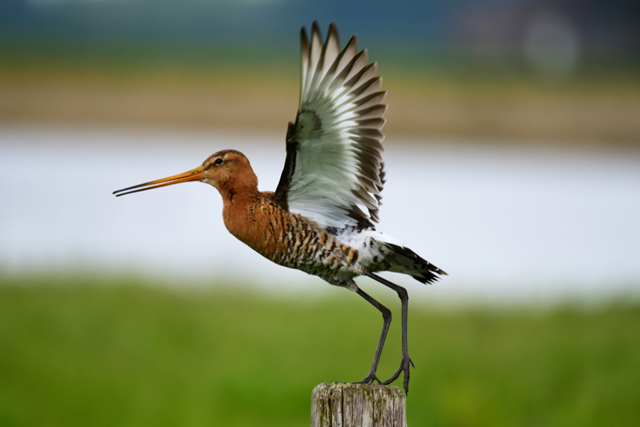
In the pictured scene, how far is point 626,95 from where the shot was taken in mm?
Answer: 23922

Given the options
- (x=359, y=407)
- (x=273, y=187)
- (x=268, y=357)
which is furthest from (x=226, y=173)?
(x=273, y=187)

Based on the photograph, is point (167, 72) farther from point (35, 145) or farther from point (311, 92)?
point (311, 92)

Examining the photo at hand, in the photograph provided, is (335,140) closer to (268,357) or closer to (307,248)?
(307,248)

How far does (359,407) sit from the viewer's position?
3826 millimetres

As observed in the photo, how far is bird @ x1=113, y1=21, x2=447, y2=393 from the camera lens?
14.1 ft

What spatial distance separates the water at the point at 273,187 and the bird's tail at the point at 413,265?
4052mm

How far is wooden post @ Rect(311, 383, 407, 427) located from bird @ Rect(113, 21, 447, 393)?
1.76 ft

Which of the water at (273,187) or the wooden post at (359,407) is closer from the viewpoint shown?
the wooden post at (359,407)

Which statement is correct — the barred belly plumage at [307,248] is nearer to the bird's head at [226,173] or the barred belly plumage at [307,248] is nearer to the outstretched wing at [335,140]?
the outstretched wing at [335,140]

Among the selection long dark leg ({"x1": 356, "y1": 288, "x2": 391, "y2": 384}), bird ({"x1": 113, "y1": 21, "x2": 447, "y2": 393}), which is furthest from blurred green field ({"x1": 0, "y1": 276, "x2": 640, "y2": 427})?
bird ({"x1": 113, "y1": 21, "x2": 447, "y2": 393})

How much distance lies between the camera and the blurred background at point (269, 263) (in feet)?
21.5

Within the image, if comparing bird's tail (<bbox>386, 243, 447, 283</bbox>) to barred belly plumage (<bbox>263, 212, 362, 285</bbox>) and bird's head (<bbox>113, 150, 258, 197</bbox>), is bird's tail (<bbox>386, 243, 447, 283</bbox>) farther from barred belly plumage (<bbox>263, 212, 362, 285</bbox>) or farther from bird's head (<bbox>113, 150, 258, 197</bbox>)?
bird's head (<bbox>113, 150, 258, 197</bbox>)

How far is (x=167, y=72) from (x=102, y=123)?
3886mm

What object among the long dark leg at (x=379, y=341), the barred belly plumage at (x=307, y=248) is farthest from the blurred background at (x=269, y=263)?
the barred belly plumage at (x=307, y=248)
